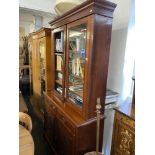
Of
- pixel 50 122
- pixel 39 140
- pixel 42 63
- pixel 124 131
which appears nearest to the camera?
pixel 124 131

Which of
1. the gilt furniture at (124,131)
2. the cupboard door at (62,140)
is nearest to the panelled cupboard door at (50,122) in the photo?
the cupboard door at (62,140)

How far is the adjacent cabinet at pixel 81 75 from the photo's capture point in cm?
134

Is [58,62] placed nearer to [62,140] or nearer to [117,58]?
[117,58]

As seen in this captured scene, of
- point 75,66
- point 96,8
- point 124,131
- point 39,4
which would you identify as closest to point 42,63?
point 39,4

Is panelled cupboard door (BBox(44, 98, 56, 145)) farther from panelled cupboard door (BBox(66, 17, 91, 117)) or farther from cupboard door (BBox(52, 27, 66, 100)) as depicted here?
panelled cupboard door (BBox(66, 17, 91, 117))

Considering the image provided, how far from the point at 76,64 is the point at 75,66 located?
0.03m

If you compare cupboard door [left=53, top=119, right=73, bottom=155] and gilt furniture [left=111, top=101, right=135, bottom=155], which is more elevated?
gilt furniture [left=111, top=101, right=135, bottom=155]

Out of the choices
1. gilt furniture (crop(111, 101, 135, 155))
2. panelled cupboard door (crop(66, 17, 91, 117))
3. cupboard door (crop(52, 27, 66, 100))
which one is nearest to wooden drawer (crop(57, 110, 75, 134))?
panelled cupboard door (crop(66, 17, 91, 117))

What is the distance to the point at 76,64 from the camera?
1.77 m

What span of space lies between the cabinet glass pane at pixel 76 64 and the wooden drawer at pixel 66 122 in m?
0.24

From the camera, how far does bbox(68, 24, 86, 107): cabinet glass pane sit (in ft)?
5.41
